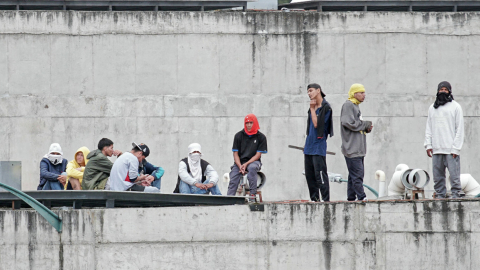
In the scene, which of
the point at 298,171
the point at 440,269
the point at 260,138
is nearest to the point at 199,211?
the point at 260,138

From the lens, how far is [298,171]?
56.7 ft

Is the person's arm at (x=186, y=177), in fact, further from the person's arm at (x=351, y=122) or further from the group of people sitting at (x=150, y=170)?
the person's arm at (x=351, y=122)

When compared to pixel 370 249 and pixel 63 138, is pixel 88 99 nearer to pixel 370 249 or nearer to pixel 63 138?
pixel 63 138

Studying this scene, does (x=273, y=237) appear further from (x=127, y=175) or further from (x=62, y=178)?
(x=62, y=178)

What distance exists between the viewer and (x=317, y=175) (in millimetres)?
10734

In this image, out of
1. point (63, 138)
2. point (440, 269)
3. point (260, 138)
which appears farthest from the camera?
point (63, 138)

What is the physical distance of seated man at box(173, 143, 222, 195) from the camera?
11180 millimetres

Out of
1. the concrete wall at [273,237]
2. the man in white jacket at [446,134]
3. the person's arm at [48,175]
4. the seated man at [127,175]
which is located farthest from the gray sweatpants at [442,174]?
the person's arm at [48,175]

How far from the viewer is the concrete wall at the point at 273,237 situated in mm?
10227

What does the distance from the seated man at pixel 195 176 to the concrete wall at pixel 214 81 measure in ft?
19.2

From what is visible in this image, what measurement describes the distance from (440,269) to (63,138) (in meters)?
9.62

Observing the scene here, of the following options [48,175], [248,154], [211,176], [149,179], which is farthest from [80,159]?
[248,154]

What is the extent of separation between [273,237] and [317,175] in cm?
110

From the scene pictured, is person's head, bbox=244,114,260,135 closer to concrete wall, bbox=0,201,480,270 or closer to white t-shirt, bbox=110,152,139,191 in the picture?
concrete wall, bbox=0,201,480,270
